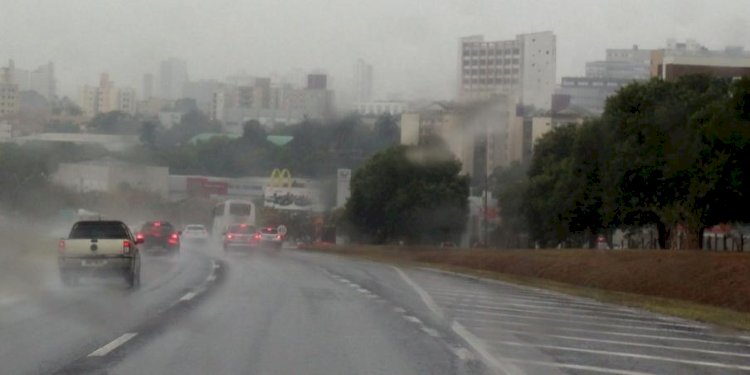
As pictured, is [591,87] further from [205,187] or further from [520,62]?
[205,187]

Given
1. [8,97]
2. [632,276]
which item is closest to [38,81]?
[8,97]

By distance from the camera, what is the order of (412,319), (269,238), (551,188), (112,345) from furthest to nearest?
(551,188) → (269,238) → (412,319) → (112,345)

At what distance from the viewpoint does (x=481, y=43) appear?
97688 mm

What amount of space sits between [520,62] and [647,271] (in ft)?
A: 192

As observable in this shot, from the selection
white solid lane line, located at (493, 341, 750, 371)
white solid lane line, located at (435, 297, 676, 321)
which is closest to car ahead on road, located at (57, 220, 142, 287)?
white solid lane line, located at (435, 297, 676, 321)

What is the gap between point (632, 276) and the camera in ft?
122

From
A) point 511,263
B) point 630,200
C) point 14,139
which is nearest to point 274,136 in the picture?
point 14,139

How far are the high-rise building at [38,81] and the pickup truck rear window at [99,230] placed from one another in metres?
42.6

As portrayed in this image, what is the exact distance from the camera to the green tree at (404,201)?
9194 centimetres

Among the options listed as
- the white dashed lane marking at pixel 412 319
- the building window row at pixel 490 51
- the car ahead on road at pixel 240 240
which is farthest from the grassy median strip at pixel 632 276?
the building window row at pixel 490 51

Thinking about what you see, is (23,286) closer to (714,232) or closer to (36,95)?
(36,95)

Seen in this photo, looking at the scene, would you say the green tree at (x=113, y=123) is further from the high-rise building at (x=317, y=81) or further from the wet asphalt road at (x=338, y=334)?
the wet asphalt road at (x=338, y=334)

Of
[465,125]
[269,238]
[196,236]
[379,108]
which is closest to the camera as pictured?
[465,125]

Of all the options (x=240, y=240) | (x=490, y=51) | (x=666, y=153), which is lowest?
(x=240, y=240)
